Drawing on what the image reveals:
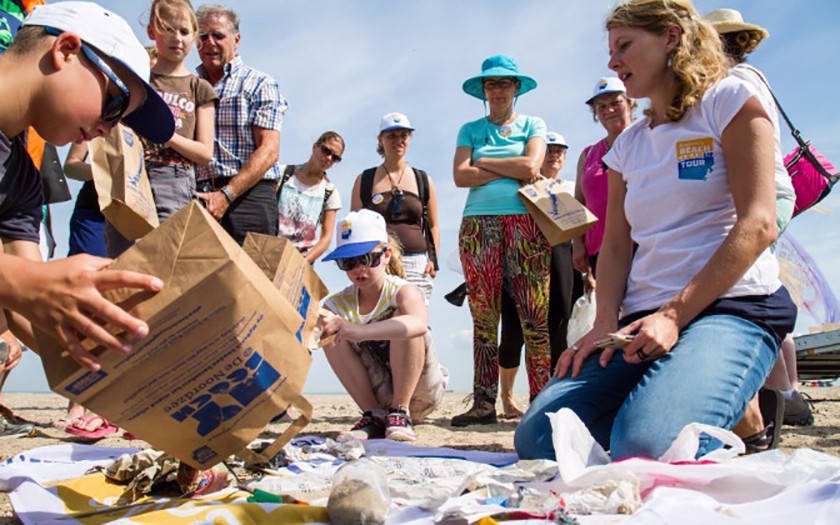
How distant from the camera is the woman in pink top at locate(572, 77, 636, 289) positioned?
4.06m

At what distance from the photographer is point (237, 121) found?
357cm

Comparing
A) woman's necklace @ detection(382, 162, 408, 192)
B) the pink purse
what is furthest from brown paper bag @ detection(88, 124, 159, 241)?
the pink purse

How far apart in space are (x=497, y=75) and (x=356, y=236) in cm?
145

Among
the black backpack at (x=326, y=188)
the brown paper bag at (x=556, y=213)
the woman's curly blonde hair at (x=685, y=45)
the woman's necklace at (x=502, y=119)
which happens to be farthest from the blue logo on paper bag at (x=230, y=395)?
the black backpack at (x=326, y=188)

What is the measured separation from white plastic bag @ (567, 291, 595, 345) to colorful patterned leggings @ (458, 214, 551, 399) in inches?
6.0

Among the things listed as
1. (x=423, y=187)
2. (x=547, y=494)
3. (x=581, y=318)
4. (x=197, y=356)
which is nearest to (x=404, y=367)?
(x=581, y=318)

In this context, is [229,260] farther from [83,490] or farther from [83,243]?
[83,243]

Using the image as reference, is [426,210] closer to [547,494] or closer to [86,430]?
[86,430]

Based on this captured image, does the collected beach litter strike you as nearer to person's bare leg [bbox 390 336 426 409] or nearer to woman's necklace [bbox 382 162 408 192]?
person's bare leg [bbox 390 336 426 409]

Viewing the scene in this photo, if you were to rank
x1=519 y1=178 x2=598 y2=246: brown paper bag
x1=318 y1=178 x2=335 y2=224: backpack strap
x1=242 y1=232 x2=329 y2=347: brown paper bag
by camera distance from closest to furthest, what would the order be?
x1=242 y1=232 x2=329 y2=347: brown paper bag → x1=519 y1=178 x2=598 y2=246: brown paper bag → x1=318 y1=178 x2=335 y2=224: backpack strap

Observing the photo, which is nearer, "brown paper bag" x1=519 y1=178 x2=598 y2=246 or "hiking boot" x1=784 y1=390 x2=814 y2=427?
"brown paper bag" x1=519 y1=178 x2=598 y2=246

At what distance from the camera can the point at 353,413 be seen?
511cm

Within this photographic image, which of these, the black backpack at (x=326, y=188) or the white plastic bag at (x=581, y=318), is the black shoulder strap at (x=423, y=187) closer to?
the black backpack at (x=326, y=188)

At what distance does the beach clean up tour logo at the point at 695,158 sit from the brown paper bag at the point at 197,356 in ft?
4.42
